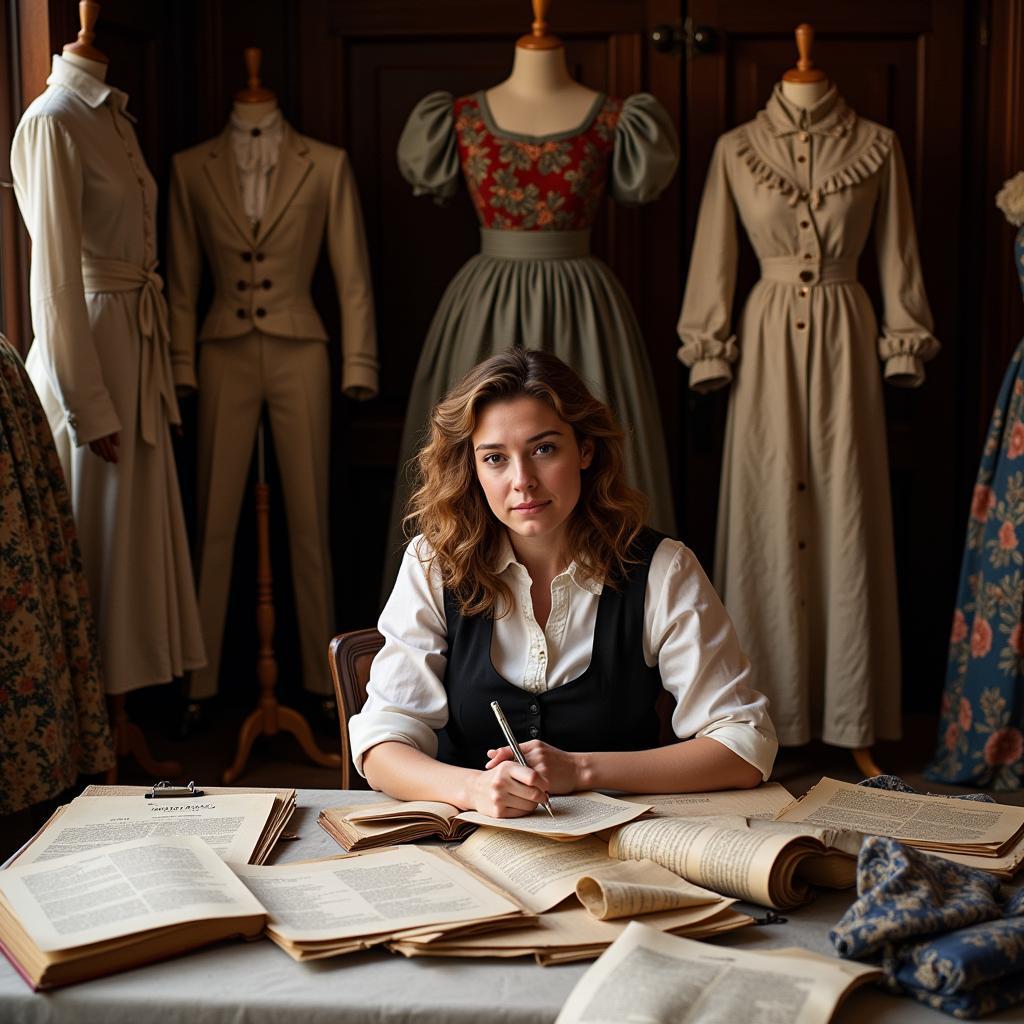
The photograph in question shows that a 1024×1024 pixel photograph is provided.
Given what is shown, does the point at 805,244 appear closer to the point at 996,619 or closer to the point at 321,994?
the point at 996,619

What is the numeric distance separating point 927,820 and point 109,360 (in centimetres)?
216

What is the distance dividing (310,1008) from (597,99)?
259 centimetres

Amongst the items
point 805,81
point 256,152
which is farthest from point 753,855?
point 256,152

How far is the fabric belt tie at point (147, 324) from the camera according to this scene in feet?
10.1

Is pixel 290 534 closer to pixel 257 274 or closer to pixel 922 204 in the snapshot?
pixel 257 274

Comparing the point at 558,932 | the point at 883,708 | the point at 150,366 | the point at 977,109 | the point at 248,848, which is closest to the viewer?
the point at 558,932

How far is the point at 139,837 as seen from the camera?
4.84ft

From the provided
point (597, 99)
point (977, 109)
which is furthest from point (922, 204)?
point (597, 99)

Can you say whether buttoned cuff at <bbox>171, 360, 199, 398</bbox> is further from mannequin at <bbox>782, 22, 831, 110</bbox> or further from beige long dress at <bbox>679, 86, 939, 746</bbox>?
mannequin at <bbox>782, 22, 831, 110</bbox>

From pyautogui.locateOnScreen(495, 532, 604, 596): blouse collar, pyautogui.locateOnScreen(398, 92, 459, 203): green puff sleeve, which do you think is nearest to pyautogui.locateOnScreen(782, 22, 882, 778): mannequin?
pyautogui.locateOnScreen(398, 92, 459, 203): green puff sleeve

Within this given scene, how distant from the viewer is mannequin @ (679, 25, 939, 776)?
10.9ft

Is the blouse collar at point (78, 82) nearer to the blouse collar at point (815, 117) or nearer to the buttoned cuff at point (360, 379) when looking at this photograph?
the buttoned cuff at point (360, 379)

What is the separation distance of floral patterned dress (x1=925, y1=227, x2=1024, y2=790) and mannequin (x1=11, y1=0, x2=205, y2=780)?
1841mm

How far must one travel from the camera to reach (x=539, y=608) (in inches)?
77.8
